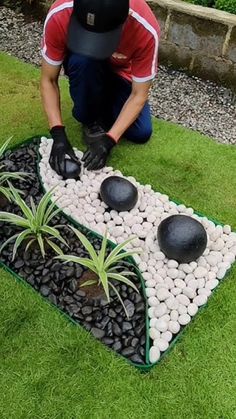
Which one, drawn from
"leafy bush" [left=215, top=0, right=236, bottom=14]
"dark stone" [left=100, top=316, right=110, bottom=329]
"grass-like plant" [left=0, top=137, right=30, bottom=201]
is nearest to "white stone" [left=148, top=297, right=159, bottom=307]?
"dark stone" [left=100, top=316, right=110, bottom=329]

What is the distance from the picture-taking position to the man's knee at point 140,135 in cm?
333

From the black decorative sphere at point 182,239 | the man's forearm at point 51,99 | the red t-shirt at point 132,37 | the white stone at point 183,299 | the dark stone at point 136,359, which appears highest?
the red t-shirt at point 132,37

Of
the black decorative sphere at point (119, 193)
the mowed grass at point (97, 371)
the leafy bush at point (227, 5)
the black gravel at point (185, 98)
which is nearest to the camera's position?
the mowed grass at point (97, 371)

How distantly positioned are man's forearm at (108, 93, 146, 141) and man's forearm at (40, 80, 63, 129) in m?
0.32

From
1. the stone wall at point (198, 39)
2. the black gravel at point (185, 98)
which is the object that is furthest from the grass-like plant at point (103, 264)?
the stone wall at point (198, 39)

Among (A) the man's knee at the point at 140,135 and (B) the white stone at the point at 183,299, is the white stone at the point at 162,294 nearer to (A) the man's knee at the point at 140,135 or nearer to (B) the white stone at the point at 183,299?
(B) the white stone at the point at 183,299

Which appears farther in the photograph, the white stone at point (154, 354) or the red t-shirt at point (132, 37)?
the red t-shirt at point (132, 37)

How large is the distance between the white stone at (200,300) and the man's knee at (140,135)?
4.06 ft

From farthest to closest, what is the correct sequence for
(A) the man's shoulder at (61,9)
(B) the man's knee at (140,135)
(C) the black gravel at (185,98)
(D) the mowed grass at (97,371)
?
(C) the black gravel at (185,98) < (B) the man's knee at (140,135) < (A) the man's shoulder at (61,9) < (D) the mowed grass at (97,371)

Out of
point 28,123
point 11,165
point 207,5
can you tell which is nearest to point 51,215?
point 11,165

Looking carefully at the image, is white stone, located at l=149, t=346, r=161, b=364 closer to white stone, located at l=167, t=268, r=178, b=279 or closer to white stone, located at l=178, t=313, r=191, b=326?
white stone, located at l=178, t=313, r=191, b=326

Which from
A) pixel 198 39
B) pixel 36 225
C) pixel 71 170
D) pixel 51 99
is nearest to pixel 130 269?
pixel 36 225

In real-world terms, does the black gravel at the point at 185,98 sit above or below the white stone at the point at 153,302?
below

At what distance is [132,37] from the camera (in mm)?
2738
